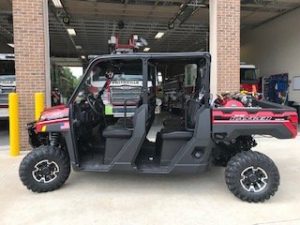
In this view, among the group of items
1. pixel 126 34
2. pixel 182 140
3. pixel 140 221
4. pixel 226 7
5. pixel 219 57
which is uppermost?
pixel 126 34

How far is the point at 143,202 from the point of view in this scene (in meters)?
4.84

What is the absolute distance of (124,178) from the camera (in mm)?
5887

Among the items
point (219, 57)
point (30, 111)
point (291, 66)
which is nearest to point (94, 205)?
point (30, 111)

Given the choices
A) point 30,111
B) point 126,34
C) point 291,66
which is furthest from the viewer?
point 126,34

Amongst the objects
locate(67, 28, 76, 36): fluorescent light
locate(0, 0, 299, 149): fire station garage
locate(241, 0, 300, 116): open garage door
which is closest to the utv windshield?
locate(0, 0, 299, 149): fire station garage

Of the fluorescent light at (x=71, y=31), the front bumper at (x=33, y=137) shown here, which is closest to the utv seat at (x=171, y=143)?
the front bumper at (x=33, y=137)

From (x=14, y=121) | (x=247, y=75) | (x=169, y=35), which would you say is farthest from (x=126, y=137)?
(x=169, y=35)

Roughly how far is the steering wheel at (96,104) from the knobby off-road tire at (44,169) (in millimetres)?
877

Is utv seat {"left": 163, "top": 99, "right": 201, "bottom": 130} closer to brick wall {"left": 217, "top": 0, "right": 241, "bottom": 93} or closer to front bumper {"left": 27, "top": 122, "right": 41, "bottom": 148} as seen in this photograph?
front bumper {"left": 27, "top": 122, "right": 41, "bottom": 148}

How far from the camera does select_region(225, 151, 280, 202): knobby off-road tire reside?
4.79 meters

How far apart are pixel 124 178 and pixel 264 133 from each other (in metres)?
2.35

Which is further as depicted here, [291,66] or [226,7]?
[291,66]

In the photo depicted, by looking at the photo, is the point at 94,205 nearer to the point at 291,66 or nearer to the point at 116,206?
the point at 116,206

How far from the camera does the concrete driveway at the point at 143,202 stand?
428 cm
